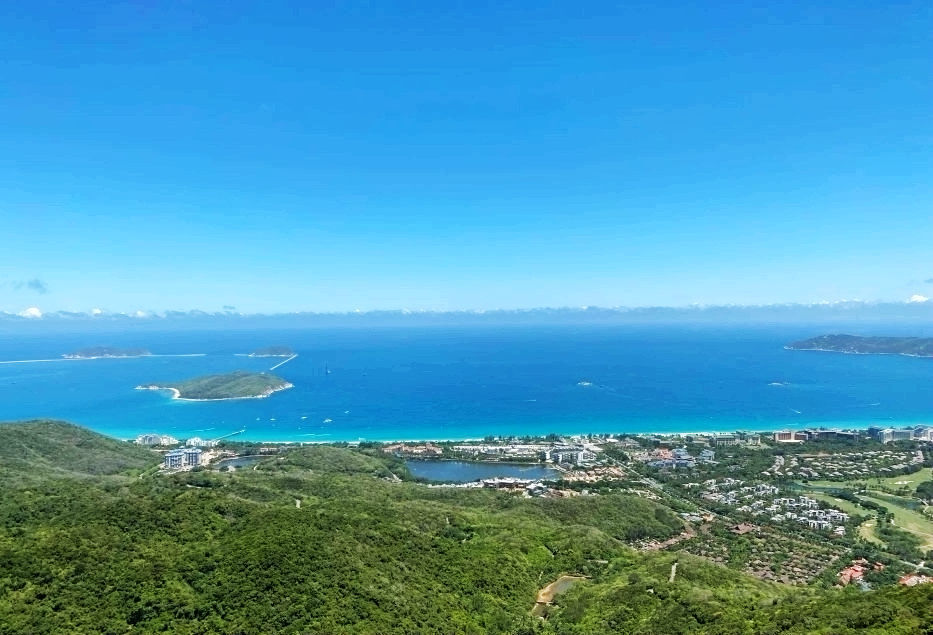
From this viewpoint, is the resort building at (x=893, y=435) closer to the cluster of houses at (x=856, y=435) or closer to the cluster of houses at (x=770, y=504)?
the cluster of houses at (x=856, y=435)

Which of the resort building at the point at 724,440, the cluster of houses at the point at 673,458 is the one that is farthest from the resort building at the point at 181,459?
the resort building at the point at 724,440

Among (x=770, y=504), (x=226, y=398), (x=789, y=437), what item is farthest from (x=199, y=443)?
(x=789, y=437)

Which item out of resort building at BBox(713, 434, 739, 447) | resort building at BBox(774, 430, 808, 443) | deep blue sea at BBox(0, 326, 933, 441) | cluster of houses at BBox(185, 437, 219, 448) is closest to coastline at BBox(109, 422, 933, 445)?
deep blue sea at BBox(0, 326, 933, 441)

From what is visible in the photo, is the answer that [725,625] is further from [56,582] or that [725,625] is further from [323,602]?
[56,582]

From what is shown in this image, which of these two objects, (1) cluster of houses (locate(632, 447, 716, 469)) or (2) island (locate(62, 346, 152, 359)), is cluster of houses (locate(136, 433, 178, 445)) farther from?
(2) island (locate(62, 346, 152, 359))

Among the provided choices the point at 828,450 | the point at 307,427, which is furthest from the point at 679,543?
the point at 307,427
